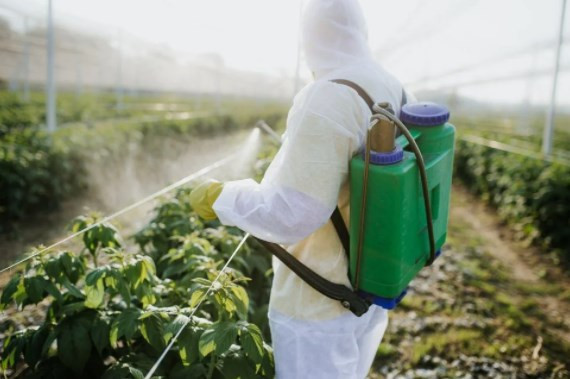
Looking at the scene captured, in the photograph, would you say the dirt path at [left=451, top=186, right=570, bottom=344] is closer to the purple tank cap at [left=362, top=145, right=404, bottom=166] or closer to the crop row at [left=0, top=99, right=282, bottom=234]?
the purple tank cap at [left=362, top=145, right=404, bottom=166]

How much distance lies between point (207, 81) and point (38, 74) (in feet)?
26.4

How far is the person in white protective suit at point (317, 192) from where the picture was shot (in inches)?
54.3

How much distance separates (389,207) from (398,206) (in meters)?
0.03

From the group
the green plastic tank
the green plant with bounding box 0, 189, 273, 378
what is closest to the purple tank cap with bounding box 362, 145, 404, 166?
the green plastic tank

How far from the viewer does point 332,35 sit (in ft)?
5.12

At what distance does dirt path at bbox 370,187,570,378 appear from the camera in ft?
9.86

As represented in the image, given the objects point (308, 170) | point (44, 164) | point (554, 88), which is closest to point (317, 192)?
point (308, 170)

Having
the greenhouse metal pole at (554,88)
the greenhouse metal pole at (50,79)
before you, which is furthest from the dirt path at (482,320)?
the greenhouse metal pole at (50,79)

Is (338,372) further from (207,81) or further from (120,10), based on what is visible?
(207,81)

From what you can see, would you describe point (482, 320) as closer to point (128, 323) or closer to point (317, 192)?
point (317, 192)

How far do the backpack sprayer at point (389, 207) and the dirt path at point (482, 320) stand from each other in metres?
1.59

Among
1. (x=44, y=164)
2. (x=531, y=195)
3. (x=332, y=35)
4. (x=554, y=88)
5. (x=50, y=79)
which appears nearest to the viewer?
(x=332, y=35)

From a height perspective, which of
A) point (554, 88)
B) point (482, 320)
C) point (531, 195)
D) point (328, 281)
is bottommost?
point (482, 320)

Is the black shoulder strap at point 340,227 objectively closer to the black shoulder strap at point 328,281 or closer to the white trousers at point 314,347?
the black shoulder strap at point 328,281
